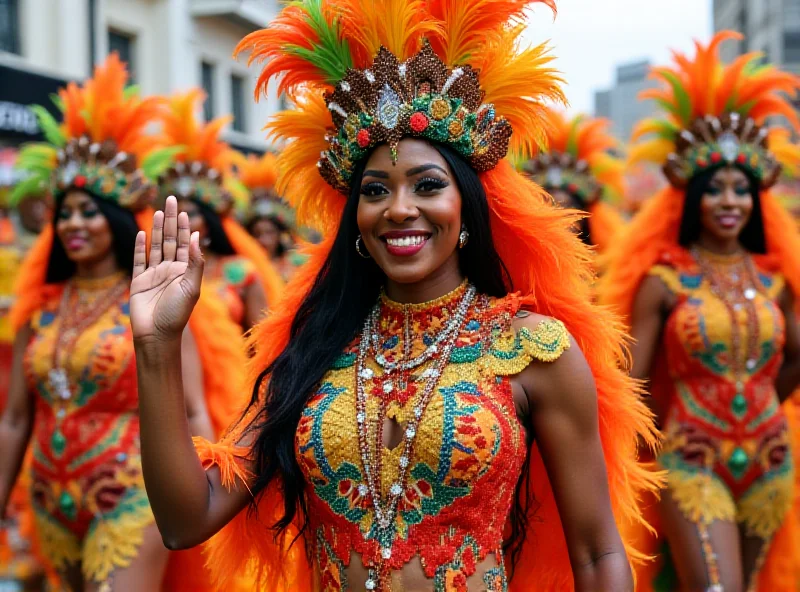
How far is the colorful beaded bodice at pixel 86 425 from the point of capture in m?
4.46

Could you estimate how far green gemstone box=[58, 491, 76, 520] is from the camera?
14.7 ft

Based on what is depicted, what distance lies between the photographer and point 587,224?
322 inches

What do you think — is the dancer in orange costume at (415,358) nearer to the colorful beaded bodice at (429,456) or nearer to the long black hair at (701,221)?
the colorful beaded bodice at (429,456)

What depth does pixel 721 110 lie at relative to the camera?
5.53 m

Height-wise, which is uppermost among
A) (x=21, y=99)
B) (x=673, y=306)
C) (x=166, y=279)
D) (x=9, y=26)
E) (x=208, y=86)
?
(x=208, y=86)

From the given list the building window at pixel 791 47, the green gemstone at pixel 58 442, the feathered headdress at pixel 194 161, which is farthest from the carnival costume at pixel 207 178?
the building window at pixel 791 47

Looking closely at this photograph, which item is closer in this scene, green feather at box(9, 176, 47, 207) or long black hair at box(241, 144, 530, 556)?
long black hair at box(241, 144, 530, 556)

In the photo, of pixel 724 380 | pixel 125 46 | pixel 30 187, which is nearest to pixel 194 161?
pixel 30 187

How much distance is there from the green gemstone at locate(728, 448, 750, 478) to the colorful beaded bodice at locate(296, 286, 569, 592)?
253 cm

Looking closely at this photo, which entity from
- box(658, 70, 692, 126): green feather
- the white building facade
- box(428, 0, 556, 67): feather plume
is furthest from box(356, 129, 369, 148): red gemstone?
the white building facade

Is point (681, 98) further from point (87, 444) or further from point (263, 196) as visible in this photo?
point (263, 196)

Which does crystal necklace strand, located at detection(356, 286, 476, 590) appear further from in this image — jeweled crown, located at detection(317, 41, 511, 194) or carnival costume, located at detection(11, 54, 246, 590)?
carnival costume, located at detection(11, 54, 246, 590)

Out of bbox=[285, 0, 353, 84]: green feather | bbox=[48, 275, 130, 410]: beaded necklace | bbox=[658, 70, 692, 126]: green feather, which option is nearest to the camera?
bbox=[285, 0, 353, 84]: green feather

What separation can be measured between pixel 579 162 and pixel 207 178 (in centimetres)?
288
